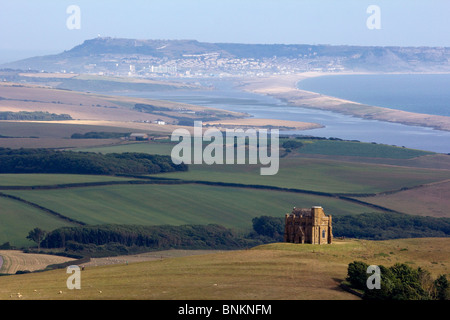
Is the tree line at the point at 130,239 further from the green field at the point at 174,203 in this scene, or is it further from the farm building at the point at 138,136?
the farm building at the point at 138,136

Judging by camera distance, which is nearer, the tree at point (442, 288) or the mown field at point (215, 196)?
the tree at point (442, 288)

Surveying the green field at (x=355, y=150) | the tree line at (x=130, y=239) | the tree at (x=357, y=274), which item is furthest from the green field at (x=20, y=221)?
the green field at (x=355, y=150)

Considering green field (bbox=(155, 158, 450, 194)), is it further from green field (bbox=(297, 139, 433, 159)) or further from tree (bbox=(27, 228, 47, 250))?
tree (bbox=(27, 228, 47, 250))

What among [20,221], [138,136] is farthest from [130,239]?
[138,136]

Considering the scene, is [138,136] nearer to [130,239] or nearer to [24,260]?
[130,239]

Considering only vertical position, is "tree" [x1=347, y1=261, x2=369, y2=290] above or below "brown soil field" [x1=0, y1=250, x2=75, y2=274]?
above

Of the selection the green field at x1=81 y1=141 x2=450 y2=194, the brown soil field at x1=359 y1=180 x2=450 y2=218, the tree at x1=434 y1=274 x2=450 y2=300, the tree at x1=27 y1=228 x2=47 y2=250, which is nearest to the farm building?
the green field at x1=81 y1=141 x2=450 y2=194
